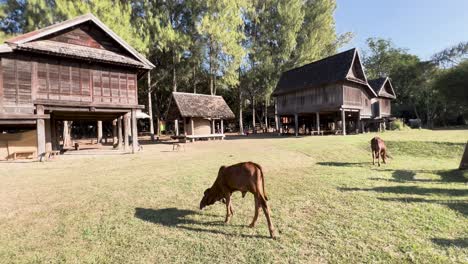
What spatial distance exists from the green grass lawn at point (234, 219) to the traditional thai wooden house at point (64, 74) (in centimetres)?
603

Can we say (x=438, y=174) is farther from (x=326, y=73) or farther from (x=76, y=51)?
(x=326, y=73)

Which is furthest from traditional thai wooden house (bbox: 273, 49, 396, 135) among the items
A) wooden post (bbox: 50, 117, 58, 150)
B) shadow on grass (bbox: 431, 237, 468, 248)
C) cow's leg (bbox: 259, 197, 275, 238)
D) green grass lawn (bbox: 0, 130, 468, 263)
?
cow's leg (bbox: 259, 197, 275, 238)

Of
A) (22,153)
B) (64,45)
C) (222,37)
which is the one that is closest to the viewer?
(22,153)

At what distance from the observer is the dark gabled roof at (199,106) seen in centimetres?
2672

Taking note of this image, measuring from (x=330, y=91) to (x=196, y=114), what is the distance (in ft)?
48.4

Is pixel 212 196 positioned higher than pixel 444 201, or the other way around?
pixel 212 196

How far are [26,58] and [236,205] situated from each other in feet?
49.3

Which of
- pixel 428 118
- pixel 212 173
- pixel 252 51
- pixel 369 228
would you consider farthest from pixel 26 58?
pixel 428 118

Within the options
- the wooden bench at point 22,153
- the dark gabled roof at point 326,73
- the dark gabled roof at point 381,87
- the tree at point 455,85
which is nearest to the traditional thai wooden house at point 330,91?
the dark gabled roof at point 326,73

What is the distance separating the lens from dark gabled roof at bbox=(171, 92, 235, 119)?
26722 mm

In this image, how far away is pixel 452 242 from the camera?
4371mm

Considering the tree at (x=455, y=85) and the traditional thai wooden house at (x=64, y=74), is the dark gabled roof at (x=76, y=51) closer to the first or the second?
the traditional thai wooden house at (x=64, y=74)

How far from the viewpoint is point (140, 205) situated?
6297mm

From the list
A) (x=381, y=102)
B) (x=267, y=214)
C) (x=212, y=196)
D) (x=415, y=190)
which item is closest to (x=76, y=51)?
(x=212, y=196)
